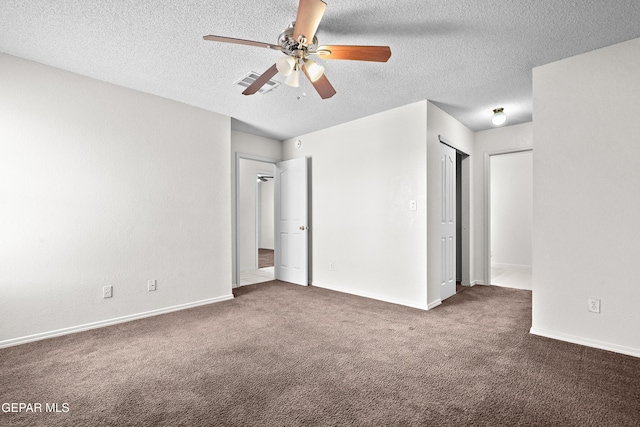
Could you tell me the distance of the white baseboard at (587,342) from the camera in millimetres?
2344

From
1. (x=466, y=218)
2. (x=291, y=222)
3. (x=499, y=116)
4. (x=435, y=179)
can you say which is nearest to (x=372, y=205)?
(x=435, y=179)

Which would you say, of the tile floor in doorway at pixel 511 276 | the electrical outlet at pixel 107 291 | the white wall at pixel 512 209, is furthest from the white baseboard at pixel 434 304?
the white wall at pixel 512 209

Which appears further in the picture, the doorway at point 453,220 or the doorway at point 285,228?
the doorway at point 285,228

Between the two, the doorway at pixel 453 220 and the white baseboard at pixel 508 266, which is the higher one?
the doorway at pixel 453 220

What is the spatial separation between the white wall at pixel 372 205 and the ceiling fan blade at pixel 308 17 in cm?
219

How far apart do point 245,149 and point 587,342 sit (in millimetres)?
4780

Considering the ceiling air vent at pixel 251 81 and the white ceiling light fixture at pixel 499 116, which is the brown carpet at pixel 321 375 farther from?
the ceiling air vent at pixel 251 81

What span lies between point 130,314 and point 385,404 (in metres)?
2.86

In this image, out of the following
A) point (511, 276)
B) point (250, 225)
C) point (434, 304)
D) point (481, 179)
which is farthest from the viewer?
point (250, 225)

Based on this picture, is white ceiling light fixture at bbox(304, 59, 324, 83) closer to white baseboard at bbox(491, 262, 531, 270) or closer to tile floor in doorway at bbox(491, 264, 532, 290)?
tile floor in doorway at bbox(491, 264, 532, 290)

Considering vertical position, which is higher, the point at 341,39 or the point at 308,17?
the point at 341,39

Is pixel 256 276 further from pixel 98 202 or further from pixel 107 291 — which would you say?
pixel 98 202

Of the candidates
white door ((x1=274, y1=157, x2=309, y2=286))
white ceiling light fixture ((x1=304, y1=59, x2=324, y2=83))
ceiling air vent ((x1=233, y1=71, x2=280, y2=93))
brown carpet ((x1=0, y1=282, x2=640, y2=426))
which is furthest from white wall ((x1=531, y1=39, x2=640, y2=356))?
white door ((x1=274, y1=157, x2=309, y2=286))

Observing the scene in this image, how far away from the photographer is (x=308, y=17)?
1742 millimetres
